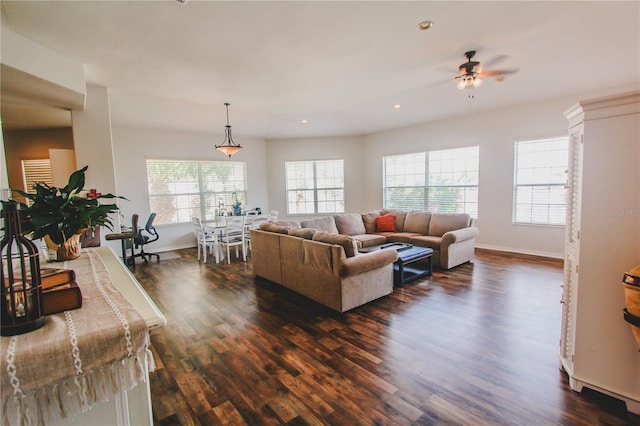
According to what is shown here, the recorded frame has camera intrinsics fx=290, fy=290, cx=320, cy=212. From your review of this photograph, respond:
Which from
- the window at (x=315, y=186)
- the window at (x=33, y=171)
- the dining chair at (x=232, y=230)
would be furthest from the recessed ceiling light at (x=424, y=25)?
the window at (x=33, y=171)

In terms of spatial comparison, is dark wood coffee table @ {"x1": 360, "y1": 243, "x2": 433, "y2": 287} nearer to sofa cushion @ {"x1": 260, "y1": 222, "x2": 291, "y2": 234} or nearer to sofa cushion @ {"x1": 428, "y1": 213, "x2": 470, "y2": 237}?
sofa cushion @ {"x1": 428, "y1": 213, "x2": 470, "y2": 237}

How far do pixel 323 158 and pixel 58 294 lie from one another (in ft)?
24.3

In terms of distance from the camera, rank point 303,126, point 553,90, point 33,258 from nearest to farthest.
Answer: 1. point 33,258
2. point 553,90
3. point 303,126

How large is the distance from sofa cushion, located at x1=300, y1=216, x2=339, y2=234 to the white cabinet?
12.3ft

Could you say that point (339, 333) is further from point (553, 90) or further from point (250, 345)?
point (553, 90)

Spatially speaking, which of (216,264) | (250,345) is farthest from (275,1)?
(216,264)

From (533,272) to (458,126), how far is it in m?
3.33

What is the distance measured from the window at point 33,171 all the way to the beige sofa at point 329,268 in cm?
532

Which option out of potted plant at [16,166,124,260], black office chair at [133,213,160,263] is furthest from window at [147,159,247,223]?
potted plant at [16,166,124,260]

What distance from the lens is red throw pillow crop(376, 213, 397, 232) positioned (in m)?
5.97

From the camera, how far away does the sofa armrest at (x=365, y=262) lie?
122 inches

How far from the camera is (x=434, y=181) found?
22.3ft

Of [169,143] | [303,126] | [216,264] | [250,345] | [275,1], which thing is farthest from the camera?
[303,126]

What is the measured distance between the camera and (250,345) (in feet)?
8.62
